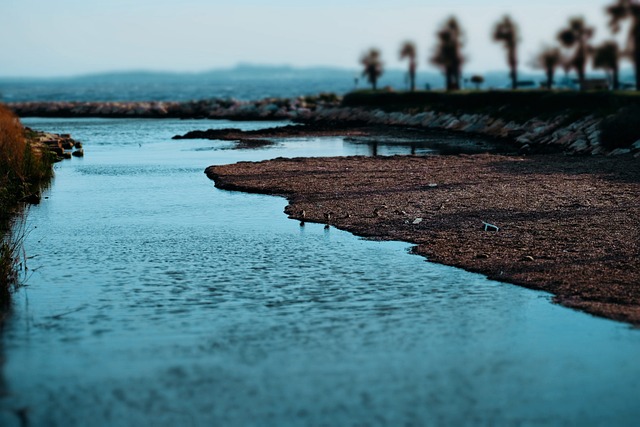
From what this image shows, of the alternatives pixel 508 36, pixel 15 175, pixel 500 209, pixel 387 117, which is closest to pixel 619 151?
pixel 500 209

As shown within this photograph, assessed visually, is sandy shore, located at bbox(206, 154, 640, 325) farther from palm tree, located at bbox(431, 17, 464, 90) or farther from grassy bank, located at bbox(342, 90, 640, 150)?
palm tree, located at bbox(431, 17, 464, 90)

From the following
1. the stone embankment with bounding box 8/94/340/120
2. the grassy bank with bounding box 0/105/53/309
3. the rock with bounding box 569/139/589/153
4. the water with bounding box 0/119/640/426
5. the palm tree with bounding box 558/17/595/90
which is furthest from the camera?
the stone embankment with bounding box 8/94/340/120

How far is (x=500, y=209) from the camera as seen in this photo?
85.3 feet

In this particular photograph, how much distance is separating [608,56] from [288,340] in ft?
222

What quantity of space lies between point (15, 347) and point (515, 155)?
34.1 m

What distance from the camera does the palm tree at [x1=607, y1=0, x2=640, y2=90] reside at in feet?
222

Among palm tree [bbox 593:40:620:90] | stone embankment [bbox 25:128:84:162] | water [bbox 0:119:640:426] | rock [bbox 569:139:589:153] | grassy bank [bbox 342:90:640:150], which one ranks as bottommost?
water [bbox 0:119:640:426]

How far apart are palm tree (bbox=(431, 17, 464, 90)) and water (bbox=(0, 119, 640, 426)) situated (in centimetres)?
7951

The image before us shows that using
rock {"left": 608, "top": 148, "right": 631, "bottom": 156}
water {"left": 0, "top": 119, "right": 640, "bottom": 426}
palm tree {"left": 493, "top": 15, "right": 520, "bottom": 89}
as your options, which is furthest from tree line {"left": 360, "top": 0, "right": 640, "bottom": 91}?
water {"left": 0, "top": 119, "right": 640, "bottom": 426}

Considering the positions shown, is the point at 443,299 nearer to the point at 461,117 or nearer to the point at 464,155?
the point at 464,155

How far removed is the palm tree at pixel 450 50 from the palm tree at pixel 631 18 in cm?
3072

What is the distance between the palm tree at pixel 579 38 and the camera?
85.9 m

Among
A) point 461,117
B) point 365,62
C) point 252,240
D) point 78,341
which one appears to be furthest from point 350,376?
point 365,62

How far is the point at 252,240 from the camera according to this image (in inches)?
909
